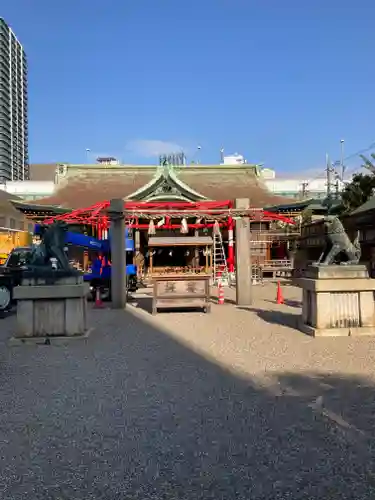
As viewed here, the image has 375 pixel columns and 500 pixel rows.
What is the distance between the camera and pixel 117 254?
1423 cm

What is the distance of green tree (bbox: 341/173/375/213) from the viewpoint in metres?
26.9

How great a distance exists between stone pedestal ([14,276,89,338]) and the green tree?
21.8m

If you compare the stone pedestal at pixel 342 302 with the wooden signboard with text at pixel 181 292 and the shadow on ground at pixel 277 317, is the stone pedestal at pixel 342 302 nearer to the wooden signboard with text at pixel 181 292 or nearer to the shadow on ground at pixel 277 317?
the shadow on ground at pixel 277 317

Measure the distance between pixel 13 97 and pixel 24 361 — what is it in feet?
260

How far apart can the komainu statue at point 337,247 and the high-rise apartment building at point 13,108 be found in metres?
63.3

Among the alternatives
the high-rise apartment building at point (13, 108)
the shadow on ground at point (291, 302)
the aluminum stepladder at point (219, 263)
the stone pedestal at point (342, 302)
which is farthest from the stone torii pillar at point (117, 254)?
the high-rise apartment building at point (13, 108)

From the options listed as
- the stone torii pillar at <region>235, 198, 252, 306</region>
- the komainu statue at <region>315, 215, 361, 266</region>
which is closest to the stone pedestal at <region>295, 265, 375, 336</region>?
the komainu statue at <region>315, 215, 361, 266</region>

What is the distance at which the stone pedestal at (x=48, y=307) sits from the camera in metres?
8.34

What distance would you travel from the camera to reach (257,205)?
1034 inches

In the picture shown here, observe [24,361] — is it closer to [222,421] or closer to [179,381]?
[179,381]

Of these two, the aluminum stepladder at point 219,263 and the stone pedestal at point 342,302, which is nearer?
the stone pedestal at point 342,302

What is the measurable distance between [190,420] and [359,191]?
25.6m

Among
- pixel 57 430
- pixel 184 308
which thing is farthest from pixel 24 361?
pixel 184 308

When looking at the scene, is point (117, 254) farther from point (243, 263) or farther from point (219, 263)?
point (219, 263)
